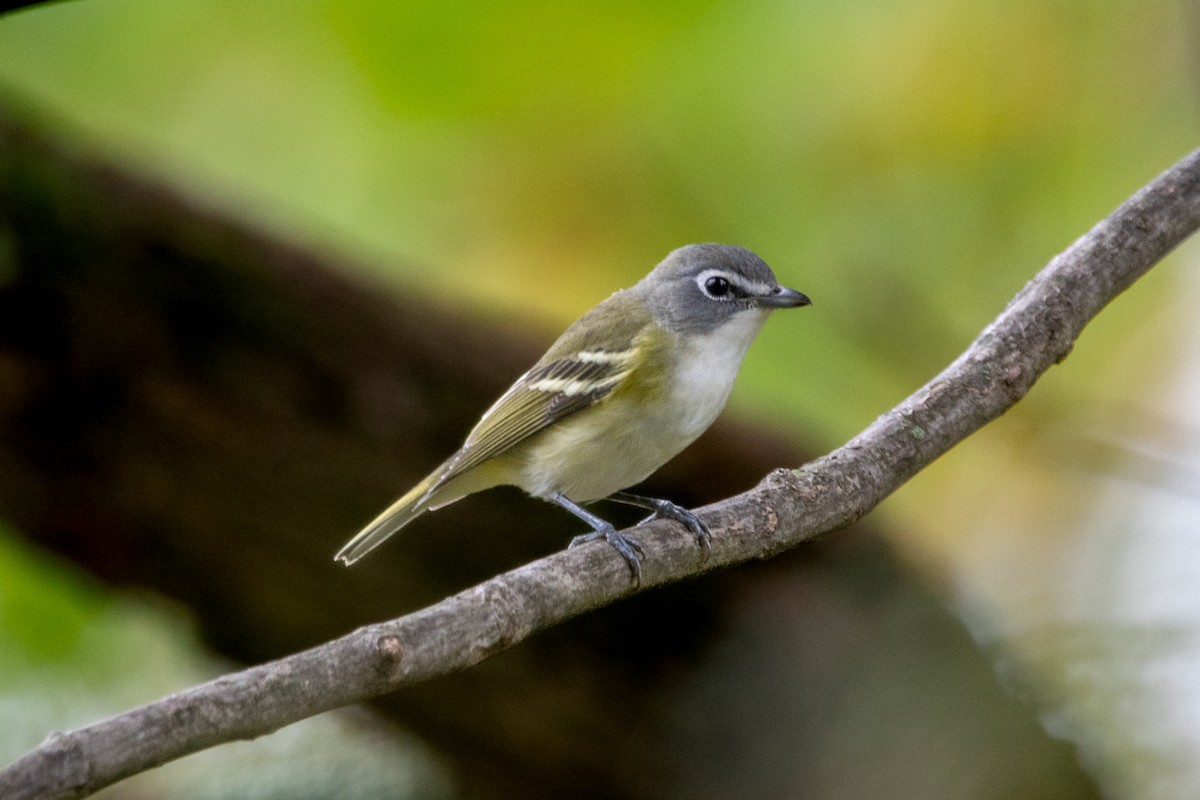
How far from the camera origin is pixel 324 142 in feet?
20.5

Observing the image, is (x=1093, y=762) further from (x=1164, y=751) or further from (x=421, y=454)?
(x=421, y=454)

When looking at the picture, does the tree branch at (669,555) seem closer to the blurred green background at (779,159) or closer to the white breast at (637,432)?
the white breast at (637,432)

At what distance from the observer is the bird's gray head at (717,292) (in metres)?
3.61

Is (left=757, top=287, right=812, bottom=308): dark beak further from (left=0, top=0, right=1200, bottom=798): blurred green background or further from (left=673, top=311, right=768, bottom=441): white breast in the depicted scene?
(left=0, top=0, right=1200, bottom=798): blurred green background

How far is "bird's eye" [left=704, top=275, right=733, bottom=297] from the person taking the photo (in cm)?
371

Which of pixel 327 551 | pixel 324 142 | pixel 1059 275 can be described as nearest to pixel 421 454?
pixel 327 551

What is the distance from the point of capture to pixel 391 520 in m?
3.61

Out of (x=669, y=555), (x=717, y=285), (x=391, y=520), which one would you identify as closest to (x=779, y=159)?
(x=717, y=285)

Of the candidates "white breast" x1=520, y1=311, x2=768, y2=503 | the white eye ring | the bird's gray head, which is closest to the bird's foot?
"white breast" x1=520, y1=311, x2=768, y2=503

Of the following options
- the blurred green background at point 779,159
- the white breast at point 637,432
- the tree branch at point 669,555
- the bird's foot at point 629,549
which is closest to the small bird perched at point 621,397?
the white breast at point 637,432

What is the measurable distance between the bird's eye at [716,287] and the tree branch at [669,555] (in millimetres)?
1126

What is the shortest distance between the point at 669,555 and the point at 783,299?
1.37 meters

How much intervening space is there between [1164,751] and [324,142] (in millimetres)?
5069

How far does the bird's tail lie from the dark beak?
119 cm
